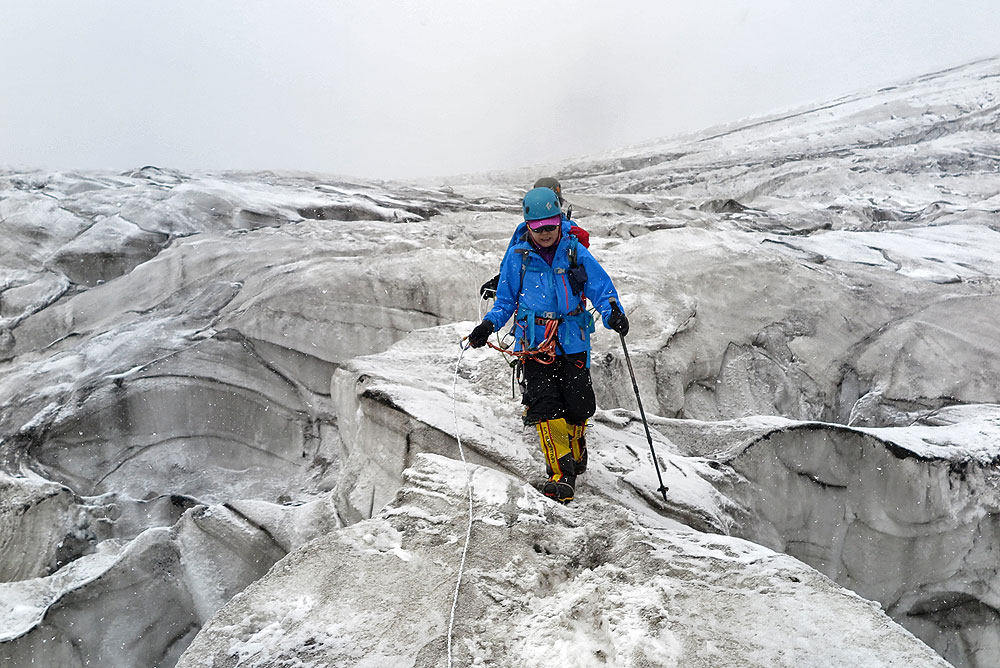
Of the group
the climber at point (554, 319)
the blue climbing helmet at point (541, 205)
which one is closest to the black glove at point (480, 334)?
the climber at point (554, 319)

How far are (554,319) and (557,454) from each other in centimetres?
87

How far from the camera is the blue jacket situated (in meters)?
4.44

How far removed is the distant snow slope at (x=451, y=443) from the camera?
320 centimetres

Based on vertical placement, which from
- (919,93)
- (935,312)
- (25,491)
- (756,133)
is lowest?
(25,491)

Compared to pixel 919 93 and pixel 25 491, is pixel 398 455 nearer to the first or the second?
pixel 25 491

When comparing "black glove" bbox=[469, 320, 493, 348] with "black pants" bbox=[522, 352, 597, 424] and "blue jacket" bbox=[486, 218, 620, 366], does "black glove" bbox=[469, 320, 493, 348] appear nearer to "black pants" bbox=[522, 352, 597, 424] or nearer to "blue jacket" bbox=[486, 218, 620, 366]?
"blue jacket" bbox=[486, 218, 620, 366]

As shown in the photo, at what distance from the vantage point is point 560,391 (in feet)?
14.6

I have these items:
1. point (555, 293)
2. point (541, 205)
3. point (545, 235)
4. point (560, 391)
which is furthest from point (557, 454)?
point (541, 205)

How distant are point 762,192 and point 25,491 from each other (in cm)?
1736

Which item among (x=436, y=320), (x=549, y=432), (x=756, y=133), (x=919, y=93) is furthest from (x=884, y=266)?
(x=919, y=93)

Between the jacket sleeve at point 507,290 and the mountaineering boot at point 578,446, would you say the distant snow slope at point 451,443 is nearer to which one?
the mountaineering boot at point 578,446

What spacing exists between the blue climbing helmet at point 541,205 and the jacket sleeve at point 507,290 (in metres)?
0.29

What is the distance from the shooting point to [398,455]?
5.09 metres

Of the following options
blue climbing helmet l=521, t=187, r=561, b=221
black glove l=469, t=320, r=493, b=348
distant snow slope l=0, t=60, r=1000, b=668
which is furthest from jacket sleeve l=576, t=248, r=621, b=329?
distant snow slope l=0, t=60, r=1000, b=668
